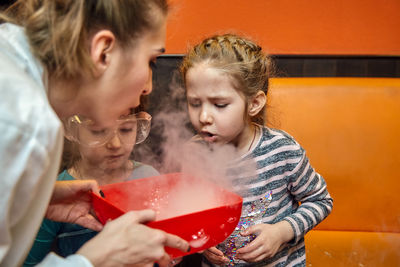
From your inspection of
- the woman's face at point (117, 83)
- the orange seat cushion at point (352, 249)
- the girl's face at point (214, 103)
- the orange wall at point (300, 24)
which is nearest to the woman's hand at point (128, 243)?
the woman's face at point (117, 83)

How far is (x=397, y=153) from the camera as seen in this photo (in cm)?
173

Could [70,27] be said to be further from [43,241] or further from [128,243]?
[43,241]

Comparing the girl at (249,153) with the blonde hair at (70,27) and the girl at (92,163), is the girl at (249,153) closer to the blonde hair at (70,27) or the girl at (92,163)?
the girl at (92,163)

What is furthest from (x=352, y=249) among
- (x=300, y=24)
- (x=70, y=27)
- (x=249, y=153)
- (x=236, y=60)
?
(x=70, y=27)

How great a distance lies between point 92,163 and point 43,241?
35 centimetres

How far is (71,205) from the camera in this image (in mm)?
1141

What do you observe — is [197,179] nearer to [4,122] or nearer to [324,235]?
[4,122]

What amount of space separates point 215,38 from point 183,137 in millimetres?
495

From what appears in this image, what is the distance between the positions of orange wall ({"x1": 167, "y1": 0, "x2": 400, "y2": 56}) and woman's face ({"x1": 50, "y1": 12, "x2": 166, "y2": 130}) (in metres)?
1.13

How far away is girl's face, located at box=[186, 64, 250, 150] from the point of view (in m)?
1.24

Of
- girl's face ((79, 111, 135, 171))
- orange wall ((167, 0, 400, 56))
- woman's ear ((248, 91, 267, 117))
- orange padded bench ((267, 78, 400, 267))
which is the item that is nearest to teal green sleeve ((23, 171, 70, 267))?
girl's face ((79, 111, 135, 171))

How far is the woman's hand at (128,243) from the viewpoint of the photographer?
78 cm

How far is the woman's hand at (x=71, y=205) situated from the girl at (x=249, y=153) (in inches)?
16.4

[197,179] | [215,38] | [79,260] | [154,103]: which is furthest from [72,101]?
[154,103]
